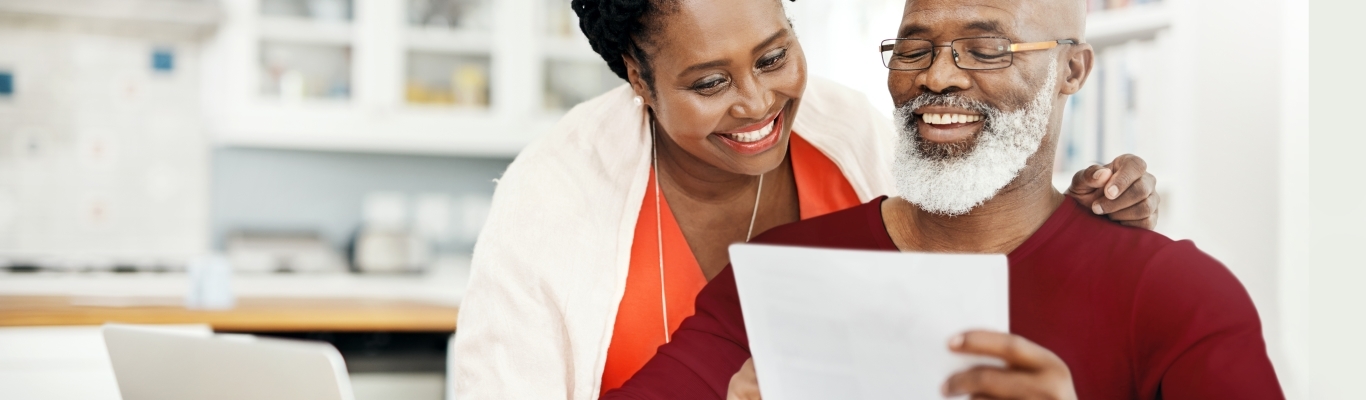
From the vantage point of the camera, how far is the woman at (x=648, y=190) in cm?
138

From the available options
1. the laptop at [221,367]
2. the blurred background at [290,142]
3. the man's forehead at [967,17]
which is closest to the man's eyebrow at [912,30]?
the man's forehead at [967,17]

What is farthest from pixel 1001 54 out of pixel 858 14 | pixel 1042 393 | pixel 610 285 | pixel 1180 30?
pixel 858 14

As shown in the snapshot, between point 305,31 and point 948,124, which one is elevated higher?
point 305,31

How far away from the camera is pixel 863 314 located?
34.7 inches

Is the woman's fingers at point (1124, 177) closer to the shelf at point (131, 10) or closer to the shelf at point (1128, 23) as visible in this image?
the shelf at point (1128, 23)

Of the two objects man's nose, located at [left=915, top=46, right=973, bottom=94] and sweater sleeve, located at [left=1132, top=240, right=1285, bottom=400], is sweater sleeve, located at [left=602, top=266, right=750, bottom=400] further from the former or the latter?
sweater sleeve, located at [left=1132, top=240, right=1285, bottom=400]

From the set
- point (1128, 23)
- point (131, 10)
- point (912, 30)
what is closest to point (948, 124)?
point (912, 30)

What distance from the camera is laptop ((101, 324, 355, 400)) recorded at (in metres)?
1.02

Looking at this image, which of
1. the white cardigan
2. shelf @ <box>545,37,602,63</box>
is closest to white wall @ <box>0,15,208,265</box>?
shelf @ <box>545,37,602,63</box>

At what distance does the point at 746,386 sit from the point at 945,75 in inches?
17.3

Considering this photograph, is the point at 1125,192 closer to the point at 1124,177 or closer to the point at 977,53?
the point at 1124,177

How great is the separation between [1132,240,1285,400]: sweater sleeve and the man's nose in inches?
11.4

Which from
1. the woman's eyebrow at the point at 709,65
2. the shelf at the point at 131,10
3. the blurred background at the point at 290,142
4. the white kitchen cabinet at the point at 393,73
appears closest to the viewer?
the woman's eyebrow at the point at 709,65

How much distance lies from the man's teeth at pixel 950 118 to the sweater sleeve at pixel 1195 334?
0.26 metres
